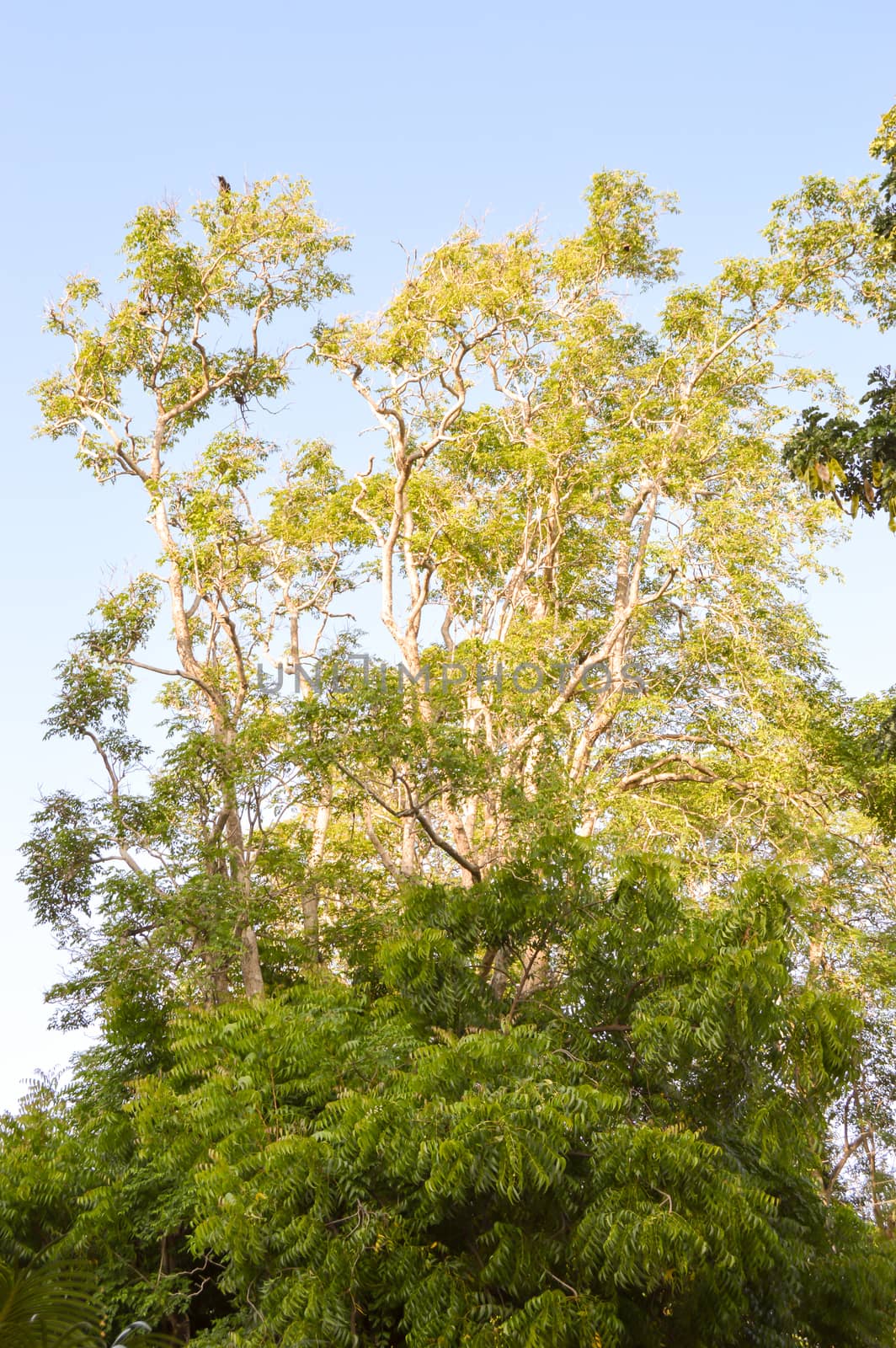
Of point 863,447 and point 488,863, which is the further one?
point 488,863

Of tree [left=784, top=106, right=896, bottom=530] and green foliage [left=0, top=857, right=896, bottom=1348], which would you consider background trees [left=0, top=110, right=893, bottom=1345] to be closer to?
green foliage [left=0, top=857, right=896, bottom=1348]

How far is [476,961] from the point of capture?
396 inches

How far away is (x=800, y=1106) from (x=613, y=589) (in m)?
11.9

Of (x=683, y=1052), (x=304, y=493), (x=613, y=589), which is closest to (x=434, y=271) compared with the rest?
(x=304, y=493)

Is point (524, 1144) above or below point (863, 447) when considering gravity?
below

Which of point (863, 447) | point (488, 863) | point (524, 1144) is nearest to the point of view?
point (524, 1144)

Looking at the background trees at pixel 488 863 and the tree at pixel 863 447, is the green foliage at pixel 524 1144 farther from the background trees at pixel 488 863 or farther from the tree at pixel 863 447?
the tree at pixel 863 447

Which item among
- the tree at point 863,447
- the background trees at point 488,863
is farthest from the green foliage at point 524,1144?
the tree at point 863,447

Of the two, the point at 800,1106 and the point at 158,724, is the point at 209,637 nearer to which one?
the point at 158,724

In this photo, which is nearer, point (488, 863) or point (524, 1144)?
point (524, 1144)

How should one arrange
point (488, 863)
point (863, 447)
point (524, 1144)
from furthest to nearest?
point (488, 863)
point (863, 447)
point (524, 1144)

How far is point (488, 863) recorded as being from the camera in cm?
1346

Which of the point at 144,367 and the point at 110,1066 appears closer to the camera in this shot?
the point at 110,1066

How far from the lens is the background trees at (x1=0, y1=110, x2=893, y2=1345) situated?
6902 mm
